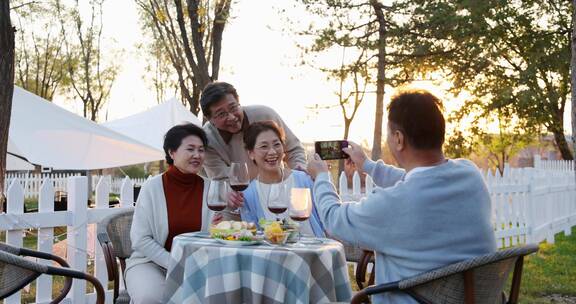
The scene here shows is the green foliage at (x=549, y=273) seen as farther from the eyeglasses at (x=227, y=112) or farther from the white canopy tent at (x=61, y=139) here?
the white canopy tent at (x=61, y=139)

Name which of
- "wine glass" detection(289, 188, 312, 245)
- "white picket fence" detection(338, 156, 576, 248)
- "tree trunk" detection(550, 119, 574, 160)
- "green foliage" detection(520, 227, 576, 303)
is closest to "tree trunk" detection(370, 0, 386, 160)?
"tree trunk" detection(550, 119, 574, 160)

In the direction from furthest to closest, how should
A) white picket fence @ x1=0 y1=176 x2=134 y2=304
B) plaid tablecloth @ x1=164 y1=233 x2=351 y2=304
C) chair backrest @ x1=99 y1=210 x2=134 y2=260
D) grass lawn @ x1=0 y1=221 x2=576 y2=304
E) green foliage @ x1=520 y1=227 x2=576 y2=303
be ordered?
green foliage @ x1=520 y1=227 x2=576 y2=303, grass lawn @ x1=0 y1=221 x2=576 y2=304, white picket fence @ x1=0 y1=176 x2=134 y2=304, chair backrest @ x1=99 y1=210 x2=134 y2=260, plaid tablecloth @ x1=164 y1=233 x2=351 y2=304

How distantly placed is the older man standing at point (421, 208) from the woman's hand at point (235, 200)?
1312 mm

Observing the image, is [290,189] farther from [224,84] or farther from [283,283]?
[224,84]

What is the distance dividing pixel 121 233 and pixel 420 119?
2.75 meters

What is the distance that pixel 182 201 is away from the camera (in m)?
4.21

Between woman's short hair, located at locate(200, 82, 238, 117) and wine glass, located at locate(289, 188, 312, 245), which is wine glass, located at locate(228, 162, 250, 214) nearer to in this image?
wine glass, located at locate(289, 188, 312, 245)

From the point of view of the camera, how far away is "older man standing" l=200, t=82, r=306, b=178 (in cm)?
457

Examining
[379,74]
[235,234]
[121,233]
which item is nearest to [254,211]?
[235,234]

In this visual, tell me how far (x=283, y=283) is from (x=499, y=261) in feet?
3.36

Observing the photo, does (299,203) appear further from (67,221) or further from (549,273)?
(549,273)

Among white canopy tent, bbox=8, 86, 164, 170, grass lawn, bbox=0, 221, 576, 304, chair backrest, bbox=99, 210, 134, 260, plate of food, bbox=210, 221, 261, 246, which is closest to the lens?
plate of food, bbox=210, 221, 261, 246

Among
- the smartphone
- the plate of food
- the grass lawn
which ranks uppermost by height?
the smartphone

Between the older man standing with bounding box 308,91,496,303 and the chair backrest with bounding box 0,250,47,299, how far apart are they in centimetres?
145
